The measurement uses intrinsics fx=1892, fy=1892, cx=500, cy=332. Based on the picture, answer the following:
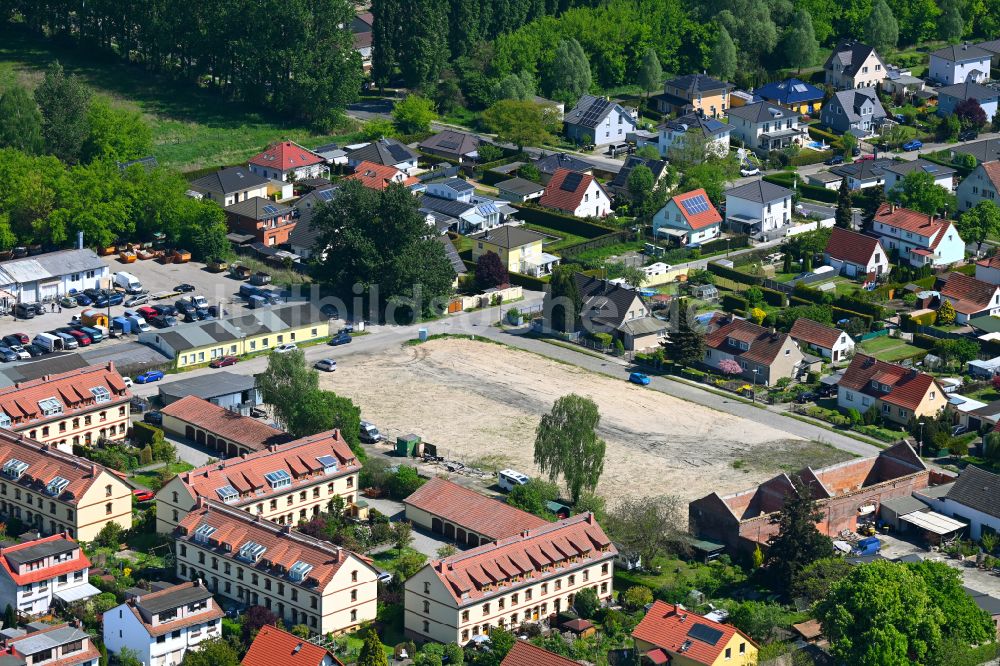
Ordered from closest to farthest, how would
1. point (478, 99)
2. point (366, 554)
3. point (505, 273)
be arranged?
point (366, 554) → point (505, 273) → point (478, 99)

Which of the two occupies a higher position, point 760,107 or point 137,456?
point 760,107

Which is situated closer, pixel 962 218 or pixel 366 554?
pixel 366 554

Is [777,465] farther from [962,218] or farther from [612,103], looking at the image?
[612,103]

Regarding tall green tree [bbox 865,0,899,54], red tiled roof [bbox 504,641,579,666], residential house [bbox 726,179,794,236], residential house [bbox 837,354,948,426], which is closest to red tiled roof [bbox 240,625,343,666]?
red tiled roof [bbox 504,641,579,666]

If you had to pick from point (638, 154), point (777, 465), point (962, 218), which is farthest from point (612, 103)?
point (777, 465)

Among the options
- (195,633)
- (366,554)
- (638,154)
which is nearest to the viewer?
(195,633)

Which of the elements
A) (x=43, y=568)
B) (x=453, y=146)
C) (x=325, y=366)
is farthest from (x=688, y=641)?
(x=453, y=146)

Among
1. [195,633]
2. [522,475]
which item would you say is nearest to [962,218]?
[522,475]
